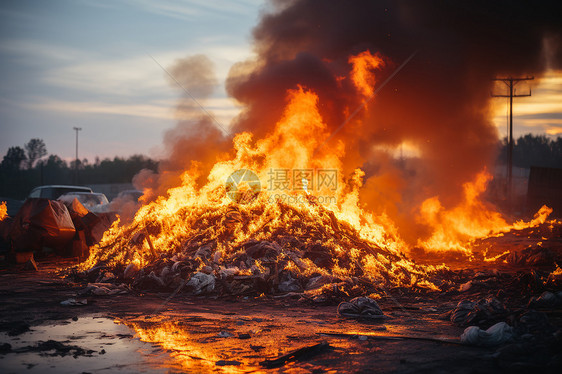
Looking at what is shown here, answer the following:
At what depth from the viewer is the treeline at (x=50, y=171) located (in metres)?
53.4

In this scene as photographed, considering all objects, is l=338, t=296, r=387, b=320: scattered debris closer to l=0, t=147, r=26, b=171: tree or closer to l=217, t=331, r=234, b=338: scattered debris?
l=217, t=331, r=234, b=338: scattered debris

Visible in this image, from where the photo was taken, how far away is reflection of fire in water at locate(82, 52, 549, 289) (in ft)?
34.1

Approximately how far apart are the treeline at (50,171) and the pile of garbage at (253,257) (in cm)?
3533

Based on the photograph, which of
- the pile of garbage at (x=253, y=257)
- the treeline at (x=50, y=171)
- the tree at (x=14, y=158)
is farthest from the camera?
the tree at (x=14, y=158)

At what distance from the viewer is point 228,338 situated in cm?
589

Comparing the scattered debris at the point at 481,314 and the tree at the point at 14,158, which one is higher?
the tree at the point at 14,158

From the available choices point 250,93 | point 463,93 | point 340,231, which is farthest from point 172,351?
point 463,93

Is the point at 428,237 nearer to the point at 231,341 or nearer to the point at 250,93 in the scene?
the point at 250,93

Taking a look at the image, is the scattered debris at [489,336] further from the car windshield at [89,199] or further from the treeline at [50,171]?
the treeline at [50,171]

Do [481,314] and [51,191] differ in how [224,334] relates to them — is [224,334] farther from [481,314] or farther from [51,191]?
[51,191]

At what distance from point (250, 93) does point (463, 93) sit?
9.11m

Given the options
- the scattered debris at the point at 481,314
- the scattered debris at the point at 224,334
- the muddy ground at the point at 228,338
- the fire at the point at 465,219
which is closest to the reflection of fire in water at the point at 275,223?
the muddy ground at the point at 228,338

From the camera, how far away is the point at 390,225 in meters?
17.8

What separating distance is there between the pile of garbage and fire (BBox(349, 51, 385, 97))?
406cm
